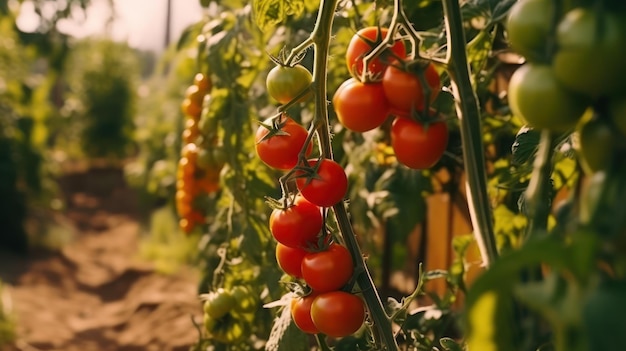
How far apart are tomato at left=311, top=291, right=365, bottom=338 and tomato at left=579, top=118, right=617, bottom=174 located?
339 mm

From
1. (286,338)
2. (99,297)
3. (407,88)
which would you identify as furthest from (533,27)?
(99,297)

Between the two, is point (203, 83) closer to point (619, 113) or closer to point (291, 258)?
point (291, 258)

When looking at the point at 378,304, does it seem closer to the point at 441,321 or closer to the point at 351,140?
the point at 441,321

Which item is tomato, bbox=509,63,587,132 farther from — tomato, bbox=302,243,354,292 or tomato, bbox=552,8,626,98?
tomato, bbox=302,243,354,292

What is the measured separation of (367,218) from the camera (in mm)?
1625

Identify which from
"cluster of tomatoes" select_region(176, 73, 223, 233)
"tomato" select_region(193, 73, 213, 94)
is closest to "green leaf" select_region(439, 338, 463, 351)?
"cluster of tomatoes" select_region(176, 73, 223, 233)

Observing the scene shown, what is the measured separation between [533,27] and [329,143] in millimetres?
322

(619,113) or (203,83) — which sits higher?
(203,83)

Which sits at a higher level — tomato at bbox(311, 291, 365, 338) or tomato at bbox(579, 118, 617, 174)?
tomato at bbox(579, 118, 617, 174)

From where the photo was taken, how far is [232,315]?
4.50 ft

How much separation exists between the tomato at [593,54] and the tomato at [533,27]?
0.03 metres

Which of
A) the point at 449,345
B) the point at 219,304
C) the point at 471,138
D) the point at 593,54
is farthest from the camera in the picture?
the point at 219,304

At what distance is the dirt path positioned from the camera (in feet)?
10.7

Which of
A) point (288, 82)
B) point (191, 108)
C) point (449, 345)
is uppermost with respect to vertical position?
point (191, 108)
